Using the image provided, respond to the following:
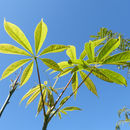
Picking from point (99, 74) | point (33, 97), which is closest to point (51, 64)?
point (99, 74)

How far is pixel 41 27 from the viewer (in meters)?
0.89

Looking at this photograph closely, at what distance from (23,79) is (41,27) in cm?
42

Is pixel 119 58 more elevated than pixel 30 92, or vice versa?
pixel 119 58

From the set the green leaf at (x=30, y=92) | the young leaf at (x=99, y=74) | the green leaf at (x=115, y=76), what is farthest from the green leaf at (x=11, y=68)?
the green leaf at (x=115, y=76)

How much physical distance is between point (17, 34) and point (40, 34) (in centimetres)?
16

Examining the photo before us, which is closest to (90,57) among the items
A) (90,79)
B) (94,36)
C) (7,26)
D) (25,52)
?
(90,79)

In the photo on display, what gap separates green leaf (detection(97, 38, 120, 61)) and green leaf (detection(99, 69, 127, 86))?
0.12m

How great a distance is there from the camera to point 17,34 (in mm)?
900

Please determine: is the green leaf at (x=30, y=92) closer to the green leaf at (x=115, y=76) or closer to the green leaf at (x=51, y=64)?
the green leaf at (x=51, y=64)

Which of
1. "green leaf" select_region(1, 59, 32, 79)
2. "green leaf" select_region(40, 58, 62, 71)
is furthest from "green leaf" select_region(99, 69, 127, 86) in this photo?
"green leaf" select_region(1, 59, 32, 79)

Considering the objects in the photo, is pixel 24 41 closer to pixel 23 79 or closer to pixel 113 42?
pixel 23 79

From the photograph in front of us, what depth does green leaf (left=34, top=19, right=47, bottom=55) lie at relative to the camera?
0.88m

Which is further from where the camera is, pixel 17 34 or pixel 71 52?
pixel 71 52

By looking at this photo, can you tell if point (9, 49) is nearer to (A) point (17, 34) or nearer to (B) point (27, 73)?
(A) point (17, 34)
